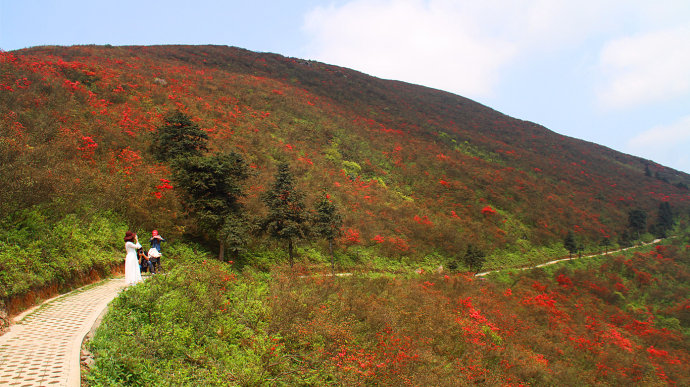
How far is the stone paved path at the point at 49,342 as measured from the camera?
447 centimetres

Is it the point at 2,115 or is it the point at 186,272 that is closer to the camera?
the point at 186,272

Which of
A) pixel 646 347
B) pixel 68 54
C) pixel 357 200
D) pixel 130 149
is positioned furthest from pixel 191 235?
pixel 68 54

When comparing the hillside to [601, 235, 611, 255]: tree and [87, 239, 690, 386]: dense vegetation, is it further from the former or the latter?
[87, 239, 690, 386]: dense vegetation

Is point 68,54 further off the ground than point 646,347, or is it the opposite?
point 68,54

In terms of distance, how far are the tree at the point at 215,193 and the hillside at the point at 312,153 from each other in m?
1.19

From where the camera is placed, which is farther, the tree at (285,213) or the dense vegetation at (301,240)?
the tree at (285,213)

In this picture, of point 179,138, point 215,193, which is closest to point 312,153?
point 179,138

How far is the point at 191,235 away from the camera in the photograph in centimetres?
1659

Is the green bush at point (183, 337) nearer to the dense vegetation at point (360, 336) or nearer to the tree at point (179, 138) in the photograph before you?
the dense vegetation at point (360, 336)

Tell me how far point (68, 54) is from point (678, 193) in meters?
97.0

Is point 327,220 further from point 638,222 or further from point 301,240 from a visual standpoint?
point 638,222

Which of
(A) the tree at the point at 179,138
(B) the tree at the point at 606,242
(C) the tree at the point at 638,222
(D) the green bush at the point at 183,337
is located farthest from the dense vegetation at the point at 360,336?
(C) the tree at the point at 638,222

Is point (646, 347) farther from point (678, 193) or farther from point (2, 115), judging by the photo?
point (678, 193)

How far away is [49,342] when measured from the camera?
552 cm
